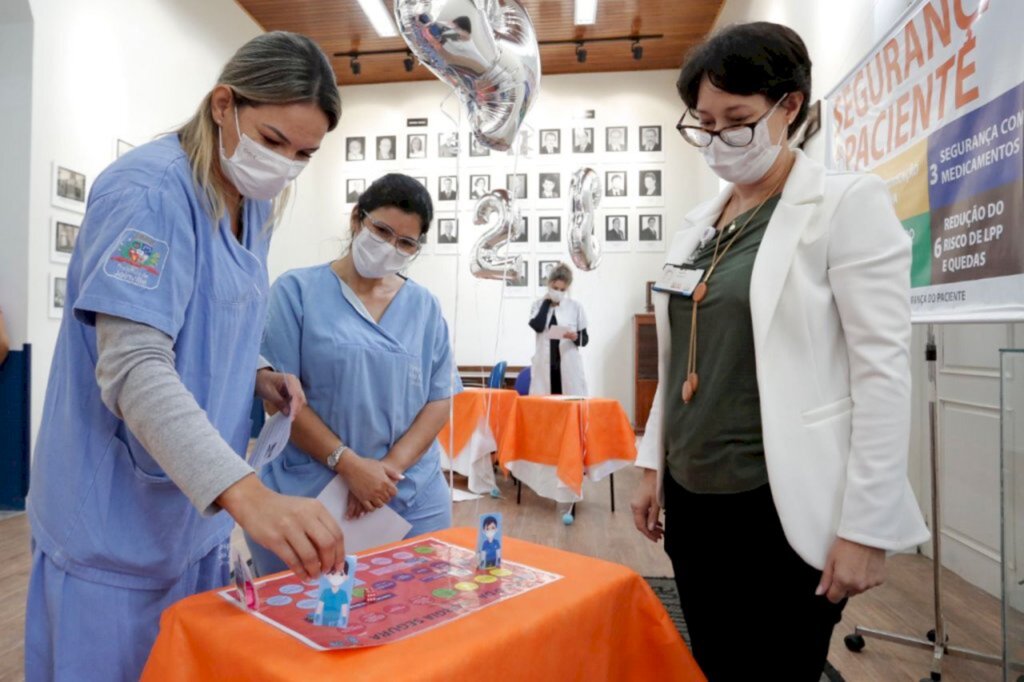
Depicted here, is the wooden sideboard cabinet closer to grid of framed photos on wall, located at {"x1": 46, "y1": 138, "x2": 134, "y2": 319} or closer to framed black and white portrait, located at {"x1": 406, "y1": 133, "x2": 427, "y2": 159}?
framed black and white portrait, located at {"x1": 406, "y1": 133, "x2": 427, "y2": 159}

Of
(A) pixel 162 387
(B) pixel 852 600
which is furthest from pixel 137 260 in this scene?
(B) pixel 852 600

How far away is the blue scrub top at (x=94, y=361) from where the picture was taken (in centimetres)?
68

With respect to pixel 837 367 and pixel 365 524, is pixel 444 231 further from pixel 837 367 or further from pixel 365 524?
pixel 837 367

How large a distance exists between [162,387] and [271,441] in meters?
0.28

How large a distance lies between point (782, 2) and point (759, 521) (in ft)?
15.5

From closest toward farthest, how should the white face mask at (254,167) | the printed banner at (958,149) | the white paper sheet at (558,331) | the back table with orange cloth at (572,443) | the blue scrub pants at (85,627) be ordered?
the blue scrub pants at (85,627) < the white face mask at (254,167) < the printed banner at (958,149) < the back table with orange cloth at (572,443) < the white paper sheet at (558,331)

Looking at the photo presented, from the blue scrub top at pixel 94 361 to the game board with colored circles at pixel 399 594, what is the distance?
129 millimetres

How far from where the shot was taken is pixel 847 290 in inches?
32.3

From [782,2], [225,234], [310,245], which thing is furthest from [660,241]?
[225,234]

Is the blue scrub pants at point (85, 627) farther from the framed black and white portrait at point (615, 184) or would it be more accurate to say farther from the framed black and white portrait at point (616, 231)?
the framed black and white portrait at point (615, 184)

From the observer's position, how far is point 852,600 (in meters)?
2.50

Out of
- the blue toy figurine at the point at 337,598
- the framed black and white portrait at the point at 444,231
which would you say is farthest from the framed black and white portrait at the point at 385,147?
the blue toy figurine at the point at 337,598

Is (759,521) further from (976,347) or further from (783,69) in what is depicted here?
(976,347)

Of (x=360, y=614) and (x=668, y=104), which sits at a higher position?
(x=668, y=104)
